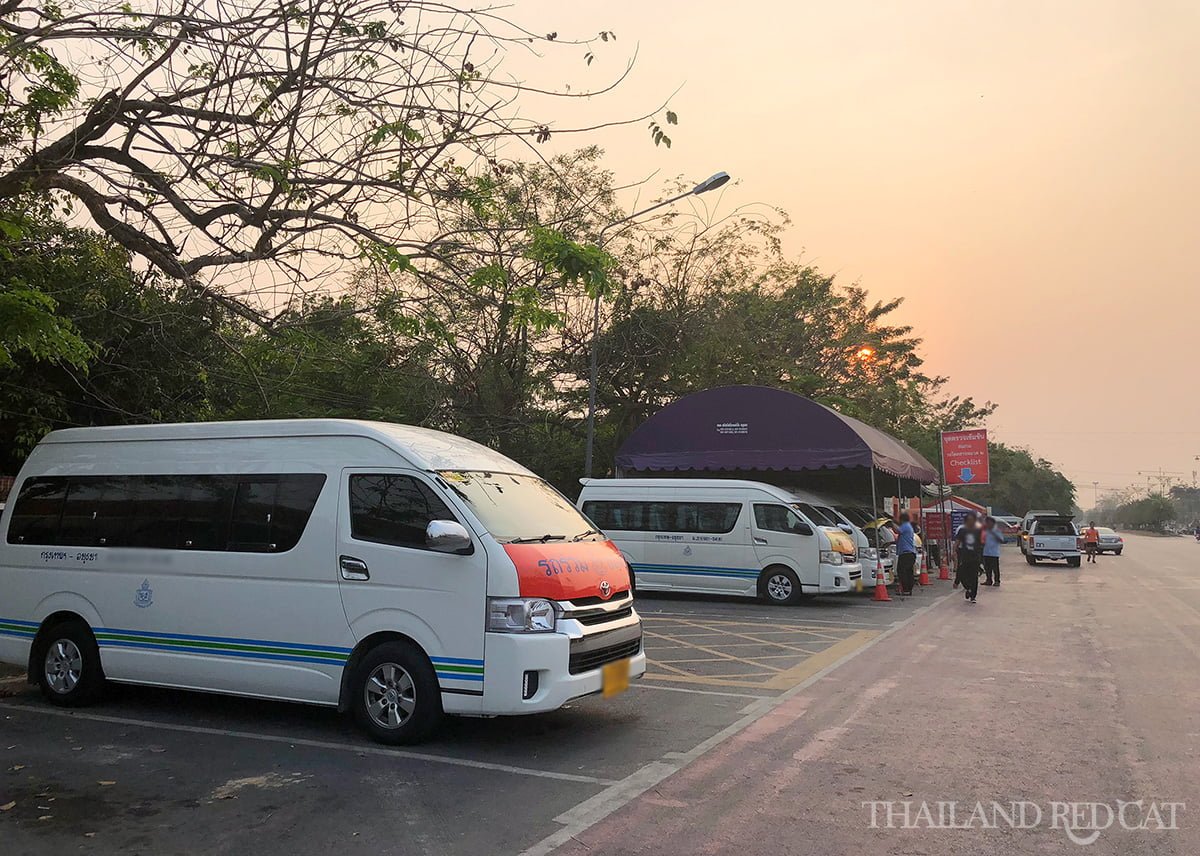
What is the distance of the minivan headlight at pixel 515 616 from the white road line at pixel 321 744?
864 millimetres

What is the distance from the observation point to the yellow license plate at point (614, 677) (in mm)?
6797

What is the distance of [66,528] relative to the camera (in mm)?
8320

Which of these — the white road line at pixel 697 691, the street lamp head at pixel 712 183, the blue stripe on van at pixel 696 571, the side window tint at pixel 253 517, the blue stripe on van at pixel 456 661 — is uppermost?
the street lamp head at pixel 712 183

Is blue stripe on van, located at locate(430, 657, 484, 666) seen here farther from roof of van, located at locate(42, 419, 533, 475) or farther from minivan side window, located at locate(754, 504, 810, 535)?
minivan side window, located at locate(754, 504, 810, 535)

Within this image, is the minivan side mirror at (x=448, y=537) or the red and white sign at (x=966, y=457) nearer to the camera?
the minivan side mirror at (x=448, y=537)

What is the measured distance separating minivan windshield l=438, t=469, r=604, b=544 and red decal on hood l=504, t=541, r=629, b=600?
0.15 meters

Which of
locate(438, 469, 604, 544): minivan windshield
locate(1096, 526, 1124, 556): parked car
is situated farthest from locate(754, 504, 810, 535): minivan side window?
locate(1096, 526, 1124, 556): parked car

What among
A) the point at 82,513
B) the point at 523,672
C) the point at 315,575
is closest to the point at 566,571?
the point at 523,672

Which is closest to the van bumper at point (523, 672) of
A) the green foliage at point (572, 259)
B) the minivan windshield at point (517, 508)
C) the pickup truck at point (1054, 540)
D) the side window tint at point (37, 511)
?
the minivan windshield at point (517, 508)

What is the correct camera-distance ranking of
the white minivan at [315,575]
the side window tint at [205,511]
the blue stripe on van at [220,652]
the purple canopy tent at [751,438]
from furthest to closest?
the purple canopy tent at [751,438]
the side window tint at [205,511]
the blue stripe on van at [220,652]
the white minivan at [315,575]

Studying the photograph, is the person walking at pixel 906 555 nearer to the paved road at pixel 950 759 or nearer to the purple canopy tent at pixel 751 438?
the purple canopy tent at pixel 751 438

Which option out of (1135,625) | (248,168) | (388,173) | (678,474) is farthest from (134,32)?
(678,474)

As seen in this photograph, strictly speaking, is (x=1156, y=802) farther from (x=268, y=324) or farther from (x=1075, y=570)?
(x=1075, y=570)

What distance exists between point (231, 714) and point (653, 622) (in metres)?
7.56
